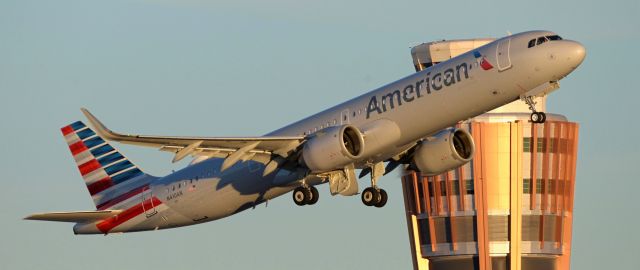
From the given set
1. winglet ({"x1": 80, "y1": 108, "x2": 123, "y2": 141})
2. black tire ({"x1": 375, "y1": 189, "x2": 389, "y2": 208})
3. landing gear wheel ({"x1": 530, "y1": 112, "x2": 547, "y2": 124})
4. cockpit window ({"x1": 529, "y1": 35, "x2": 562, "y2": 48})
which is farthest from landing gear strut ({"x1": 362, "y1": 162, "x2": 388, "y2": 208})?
winglet ({"x1": 80, "y1": 108, "x2": 123, "y2": 141})

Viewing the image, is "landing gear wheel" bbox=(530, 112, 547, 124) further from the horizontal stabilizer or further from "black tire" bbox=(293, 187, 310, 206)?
the horizontal stabilizer

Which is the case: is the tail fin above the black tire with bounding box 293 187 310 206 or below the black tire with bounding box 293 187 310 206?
above

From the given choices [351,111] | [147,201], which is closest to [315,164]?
[351,111]

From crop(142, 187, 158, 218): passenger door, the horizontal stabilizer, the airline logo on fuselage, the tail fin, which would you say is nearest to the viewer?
the airline logo on fuselage

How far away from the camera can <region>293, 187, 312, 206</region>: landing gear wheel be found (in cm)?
7631

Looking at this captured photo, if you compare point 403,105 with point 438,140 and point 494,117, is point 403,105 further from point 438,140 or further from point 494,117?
point 494,117

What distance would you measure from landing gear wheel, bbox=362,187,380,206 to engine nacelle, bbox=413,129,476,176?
3331mm

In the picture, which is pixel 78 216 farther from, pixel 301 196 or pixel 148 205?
pixel 301 196

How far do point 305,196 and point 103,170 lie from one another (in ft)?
58.5

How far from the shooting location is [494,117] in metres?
161

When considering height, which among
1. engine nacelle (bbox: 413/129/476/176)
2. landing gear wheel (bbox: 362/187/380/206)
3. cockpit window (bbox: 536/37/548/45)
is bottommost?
landing gear wheel (bbox: 362/187/380/206)

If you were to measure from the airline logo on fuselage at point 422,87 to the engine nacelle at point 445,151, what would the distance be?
6.54 metres

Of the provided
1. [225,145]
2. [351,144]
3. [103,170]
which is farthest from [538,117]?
[103,170]

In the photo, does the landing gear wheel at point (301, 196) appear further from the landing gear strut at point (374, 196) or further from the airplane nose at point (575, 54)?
the airplane nose at point (575, 54)
